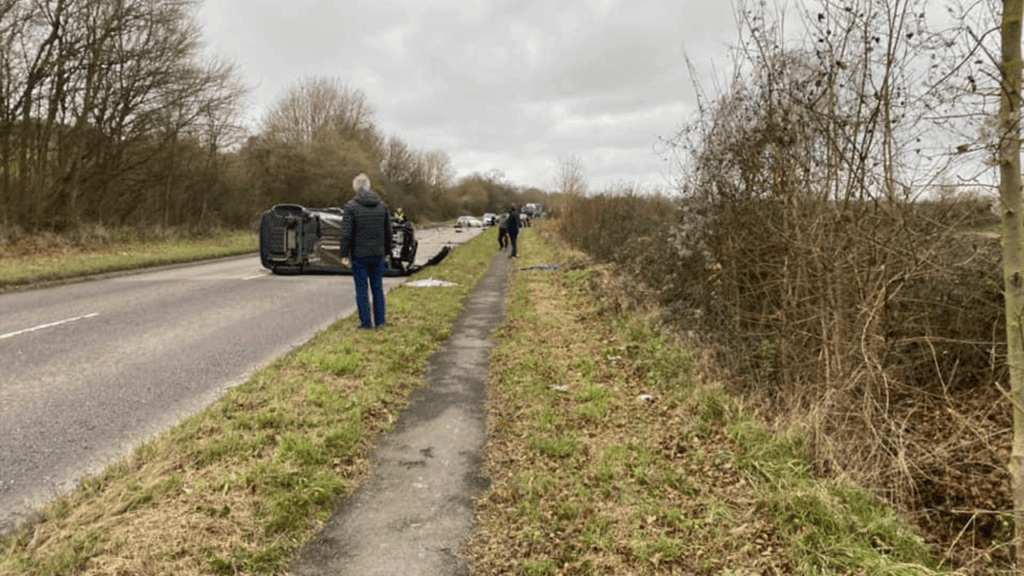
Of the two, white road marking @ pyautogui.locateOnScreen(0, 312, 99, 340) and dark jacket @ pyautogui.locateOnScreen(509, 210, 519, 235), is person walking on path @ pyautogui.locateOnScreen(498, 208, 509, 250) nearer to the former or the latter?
dark jacket @ pyautogui.locateOnScreen(509, 210, 519, 235)

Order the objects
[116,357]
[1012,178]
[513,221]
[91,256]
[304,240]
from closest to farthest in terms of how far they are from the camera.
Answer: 1. [1012,178]
2. [116,357]
3. [304,240]
4. [91,256]
5. [513,221]

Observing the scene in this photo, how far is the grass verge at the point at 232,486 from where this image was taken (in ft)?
9.62

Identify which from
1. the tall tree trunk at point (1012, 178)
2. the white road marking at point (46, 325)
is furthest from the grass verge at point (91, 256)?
the tall tree trunk at point (1012, 178)

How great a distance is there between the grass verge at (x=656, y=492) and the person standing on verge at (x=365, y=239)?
2533 millimetres

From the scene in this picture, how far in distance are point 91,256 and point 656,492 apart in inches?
763

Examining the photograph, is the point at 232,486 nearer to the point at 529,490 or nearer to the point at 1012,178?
the point at 529,490

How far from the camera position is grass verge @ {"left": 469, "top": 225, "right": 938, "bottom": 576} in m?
3.08

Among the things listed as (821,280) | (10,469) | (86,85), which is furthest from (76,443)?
(86,85)

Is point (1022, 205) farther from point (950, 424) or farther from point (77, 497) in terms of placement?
point (77, 497)

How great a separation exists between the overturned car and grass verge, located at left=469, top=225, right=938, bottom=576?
9217 mm

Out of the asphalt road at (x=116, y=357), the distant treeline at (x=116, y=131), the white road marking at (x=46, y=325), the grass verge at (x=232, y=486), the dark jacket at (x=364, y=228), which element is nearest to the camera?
the grass verge at (x=232, y=486)

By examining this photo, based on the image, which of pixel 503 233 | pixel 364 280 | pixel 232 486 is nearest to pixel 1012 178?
pixel 232 486

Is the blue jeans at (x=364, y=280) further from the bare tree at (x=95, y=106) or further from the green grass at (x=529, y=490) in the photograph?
the bare tree at (x=95, y=106)

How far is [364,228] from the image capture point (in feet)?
→ 26.3
